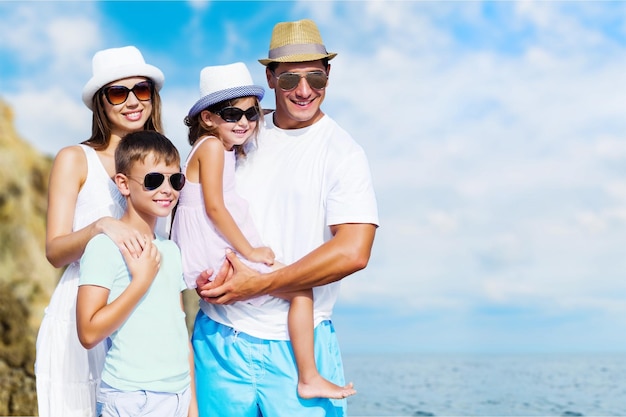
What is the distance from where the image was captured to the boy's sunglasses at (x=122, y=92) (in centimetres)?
376

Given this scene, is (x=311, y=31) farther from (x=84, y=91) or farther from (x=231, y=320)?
(x=231, y=320)

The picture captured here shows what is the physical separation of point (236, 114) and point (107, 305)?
1.31 m

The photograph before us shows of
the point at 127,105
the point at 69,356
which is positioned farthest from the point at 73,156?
the point at 69,356

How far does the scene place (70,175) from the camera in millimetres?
3607

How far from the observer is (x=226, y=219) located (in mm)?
3766

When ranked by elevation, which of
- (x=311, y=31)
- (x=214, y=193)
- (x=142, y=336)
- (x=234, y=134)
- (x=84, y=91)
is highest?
(x=311, y=31)

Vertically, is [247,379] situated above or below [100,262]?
below

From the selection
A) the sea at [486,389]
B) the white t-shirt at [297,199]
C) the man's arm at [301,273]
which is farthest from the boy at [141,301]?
the sea at [486,389]

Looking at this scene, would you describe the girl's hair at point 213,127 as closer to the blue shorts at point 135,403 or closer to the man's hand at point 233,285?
the man's hand at point 233,285

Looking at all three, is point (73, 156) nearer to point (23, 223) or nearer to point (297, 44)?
point (297, 44)

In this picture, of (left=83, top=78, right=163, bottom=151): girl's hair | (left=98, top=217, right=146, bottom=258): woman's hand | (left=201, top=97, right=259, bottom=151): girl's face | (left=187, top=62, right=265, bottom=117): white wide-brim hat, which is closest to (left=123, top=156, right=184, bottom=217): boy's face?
(left=98, top=217, right=146, bottom=258): woman's hand

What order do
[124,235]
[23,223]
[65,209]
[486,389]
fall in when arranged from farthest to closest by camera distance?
[23,223]
[486,389]
[65,209]
[124,235]

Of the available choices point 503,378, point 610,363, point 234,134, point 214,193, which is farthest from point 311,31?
point 610,363

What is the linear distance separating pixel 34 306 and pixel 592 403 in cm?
1225
